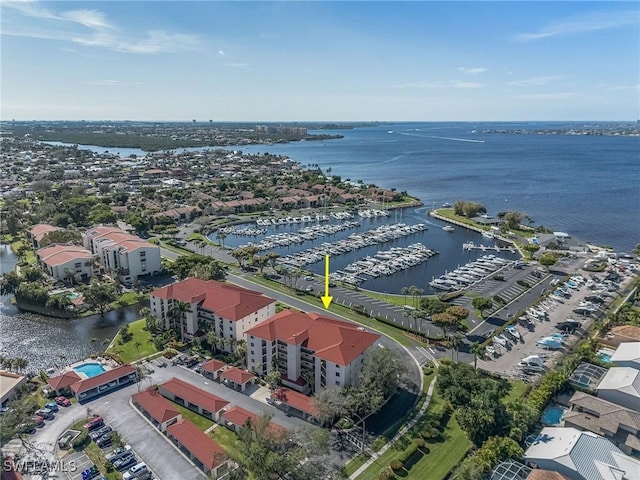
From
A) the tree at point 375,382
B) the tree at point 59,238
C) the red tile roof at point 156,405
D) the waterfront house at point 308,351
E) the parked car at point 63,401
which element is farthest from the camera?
the tree at point 59,238

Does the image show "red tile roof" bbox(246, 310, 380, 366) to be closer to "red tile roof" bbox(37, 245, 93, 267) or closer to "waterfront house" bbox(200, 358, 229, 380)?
"waterfront house" bbox(200, 358, 229, 380)

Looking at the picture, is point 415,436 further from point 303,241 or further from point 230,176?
point 230,176

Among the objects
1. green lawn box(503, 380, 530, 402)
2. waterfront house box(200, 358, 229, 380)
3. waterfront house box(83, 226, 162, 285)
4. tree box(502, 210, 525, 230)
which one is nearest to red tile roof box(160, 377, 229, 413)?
waterfront house box(200, 358, 229, 380)

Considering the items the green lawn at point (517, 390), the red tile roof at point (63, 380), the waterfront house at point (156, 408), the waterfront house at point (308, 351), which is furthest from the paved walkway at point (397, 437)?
the red tile roof at point (63, 380)

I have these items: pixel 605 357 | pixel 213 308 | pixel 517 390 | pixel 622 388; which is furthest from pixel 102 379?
pixel 605 357

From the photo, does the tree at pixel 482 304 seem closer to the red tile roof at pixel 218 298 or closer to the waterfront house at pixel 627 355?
the waterfront house at pixel 627 355

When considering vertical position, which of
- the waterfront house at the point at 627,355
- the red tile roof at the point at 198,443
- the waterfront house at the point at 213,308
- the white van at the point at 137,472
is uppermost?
the waterfront house at the point at 213,308

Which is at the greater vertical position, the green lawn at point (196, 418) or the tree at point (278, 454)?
the tree at point (278, 454)
